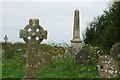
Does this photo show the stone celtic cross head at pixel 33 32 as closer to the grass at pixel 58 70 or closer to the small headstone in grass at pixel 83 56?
the grass at pixel 58 70

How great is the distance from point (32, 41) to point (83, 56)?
457cm

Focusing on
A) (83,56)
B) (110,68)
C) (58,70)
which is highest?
(83,56)

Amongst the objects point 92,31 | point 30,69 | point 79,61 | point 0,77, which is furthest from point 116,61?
point 92,31

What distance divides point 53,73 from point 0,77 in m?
2.20

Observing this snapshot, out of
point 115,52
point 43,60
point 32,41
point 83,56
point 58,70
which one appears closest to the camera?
point 32,41

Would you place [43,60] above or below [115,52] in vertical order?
below

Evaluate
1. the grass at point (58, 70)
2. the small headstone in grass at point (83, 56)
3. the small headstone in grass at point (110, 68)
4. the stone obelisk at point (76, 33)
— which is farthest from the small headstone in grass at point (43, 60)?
the small headstone in grass at point (110, 68)

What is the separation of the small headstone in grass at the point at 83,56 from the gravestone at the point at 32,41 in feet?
14.3

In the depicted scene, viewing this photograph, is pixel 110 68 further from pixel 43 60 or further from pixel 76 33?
pixel 76 33

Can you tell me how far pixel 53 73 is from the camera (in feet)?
35.8

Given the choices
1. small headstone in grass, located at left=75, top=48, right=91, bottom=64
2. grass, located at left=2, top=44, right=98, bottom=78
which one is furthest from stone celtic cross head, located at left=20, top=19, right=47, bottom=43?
small headstone in grass, located at left=75, top=48, right=91, bottom=64

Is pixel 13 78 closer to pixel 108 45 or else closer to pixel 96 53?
pixel 108 45

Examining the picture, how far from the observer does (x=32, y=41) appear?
7902 millimetres

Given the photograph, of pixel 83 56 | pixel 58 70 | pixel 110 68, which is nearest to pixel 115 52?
pixel 110 68
